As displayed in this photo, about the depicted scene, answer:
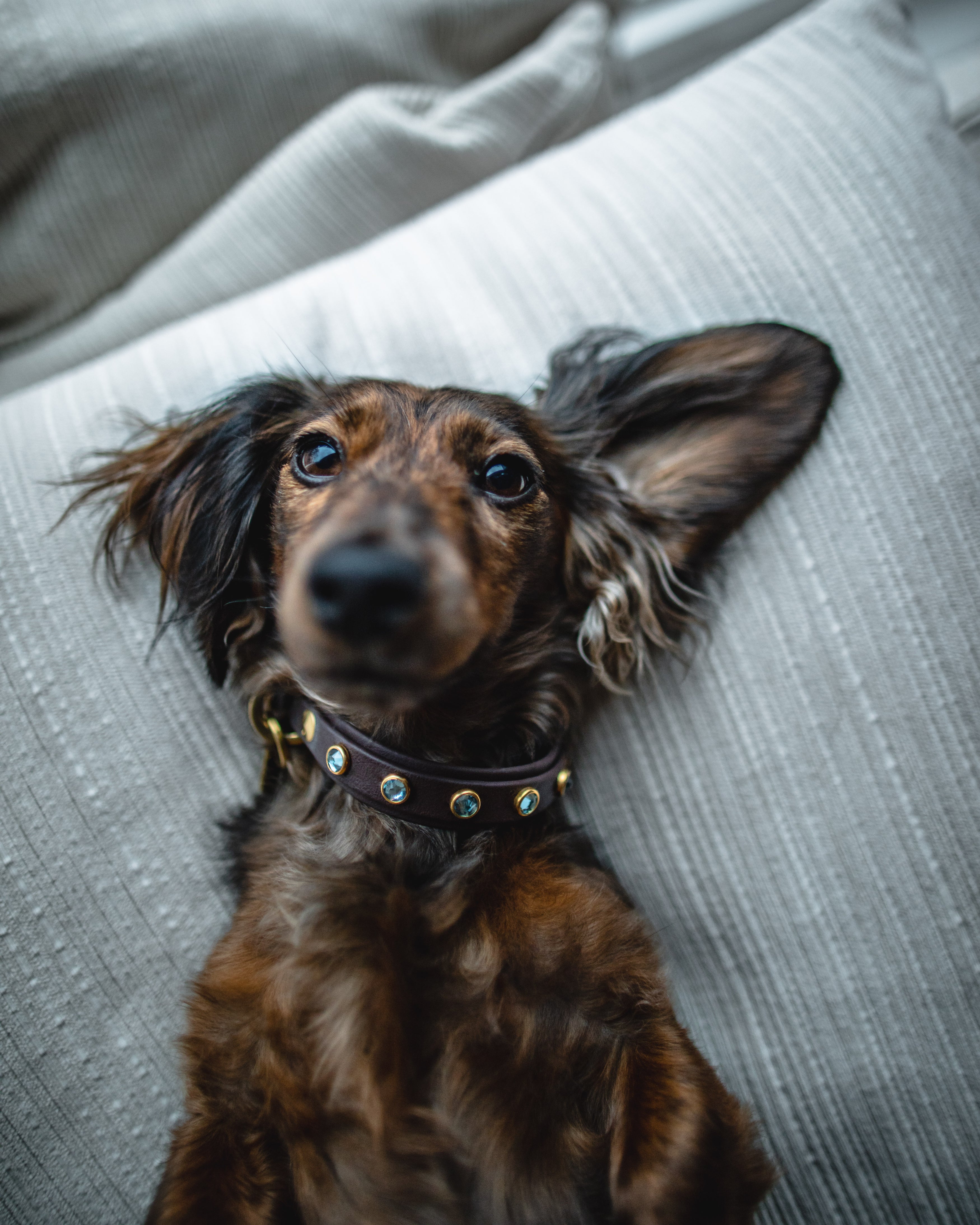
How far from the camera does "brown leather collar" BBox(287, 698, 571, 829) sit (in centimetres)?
117

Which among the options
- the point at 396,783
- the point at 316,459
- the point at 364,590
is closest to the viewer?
the point at 364,590

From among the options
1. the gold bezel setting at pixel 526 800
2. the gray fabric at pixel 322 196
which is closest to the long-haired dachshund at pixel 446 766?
the gold bezel setting at pixel 526 800

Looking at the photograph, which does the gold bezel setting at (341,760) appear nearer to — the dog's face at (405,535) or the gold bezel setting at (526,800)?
the dog's face at (405,535)

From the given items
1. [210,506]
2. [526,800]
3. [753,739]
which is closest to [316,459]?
[210,506]

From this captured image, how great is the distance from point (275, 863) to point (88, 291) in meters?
1.71

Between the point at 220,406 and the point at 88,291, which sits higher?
the point at 88,291

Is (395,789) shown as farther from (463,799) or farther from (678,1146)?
(678,1146)

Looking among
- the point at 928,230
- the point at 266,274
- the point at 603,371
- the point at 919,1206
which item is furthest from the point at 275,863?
the point at 928,230

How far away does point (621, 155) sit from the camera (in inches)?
67.7

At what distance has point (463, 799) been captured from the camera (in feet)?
3.84

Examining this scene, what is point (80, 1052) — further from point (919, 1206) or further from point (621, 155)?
point (621, 155)

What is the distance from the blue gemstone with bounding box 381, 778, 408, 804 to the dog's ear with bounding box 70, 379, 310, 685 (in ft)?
1.38

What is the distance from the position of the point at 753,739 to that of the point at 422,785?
0.70 metres

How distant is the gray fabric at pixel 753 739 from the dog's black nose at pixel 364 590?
67 centimetres
